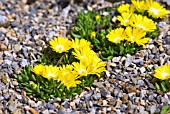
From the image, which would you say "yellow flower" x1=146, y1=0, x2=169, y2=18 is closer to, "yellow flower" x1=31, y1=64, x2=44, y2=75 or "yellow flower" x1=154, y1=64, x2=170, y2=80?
"yellow flower" x1=154, y1=64, x2=170, y2=80

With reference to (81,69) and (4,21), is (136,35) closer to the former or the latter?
(81,69)

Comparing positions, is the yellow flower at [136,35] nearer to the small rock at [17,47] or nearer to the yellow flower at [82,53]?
the yellow flower at [82,53]

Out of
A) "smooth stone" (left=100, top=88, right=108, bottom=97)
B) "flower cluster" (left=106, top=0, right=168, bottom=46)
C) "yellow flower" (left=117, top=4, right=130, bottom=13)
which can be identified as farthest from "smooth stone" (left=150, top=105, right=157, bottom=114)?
"yellow flower" (left=117, top=4, right=130, bottom=13)

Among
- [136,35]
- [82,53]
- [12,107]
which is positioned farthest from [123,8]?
[12,107]

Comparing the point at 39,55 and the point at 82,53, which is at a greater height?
the point at 39,55

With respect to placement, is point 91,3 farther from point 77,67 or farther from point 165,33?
point 77,67

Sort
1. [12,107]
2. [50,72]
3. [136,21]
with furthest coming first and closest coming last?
[136,21]
[50,72]
[12,107]
